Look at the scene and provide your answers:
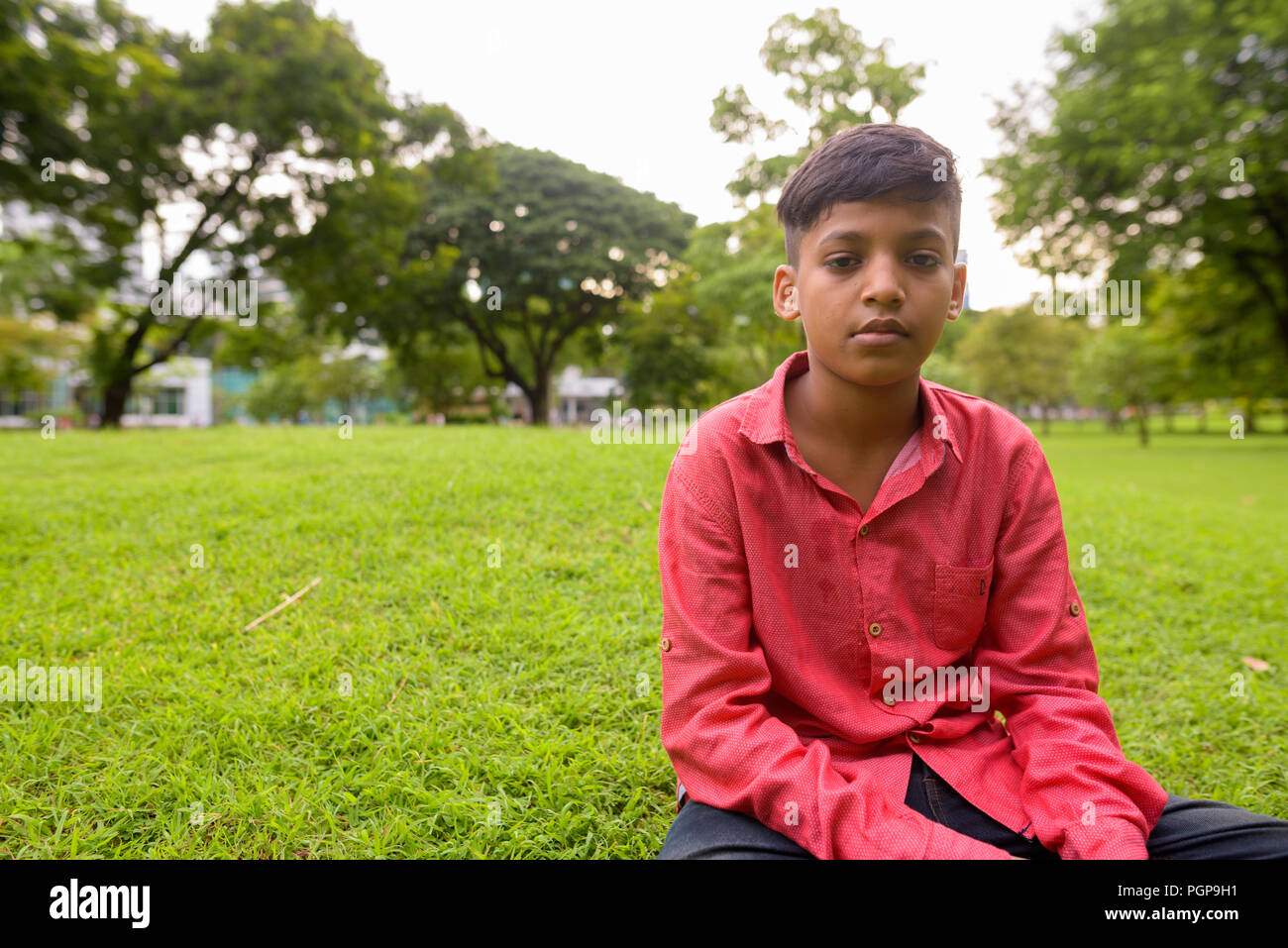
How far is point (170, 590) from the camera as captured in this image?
3.91 m

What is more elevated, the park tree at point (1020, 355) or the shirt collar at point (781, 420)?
the park tree at point (1020, 355)

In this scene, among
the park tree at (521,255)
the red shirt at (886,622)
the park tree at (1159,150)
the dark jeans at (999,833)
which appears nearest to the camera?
the dark jeans at (999,833)

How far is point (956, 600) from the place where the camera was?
162 cm

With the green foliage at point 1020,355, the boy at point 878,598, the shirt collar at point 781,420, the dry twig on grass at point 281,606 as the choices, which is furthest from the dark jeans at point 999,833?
the green foliage at point 1020,355

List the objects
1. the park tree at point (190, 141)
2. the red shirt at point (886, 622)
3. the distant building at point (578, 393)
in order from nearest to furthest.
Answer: the red shirt at point (886, 622)
the park tree at point (190, 141)
the distant building at point (578, 393)

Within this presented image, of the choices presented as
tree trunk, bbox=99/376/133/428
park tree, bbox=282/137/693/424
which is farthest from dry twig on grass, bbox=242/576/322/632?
park tree, bbox=282/137/693/424

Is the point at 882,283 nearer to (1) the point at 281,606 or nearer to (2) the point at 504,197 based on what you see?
(1) the point at 281,606

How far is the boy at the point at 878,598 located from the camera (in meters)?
1.39

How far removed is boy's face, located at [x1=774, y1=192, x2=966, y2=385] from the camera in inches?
58.9

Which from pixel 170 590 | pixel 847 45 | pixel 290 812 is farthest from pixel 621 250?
pixel 290 812

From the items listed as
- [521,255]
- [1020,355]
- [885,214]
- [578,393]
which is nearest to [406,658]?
[885,214]

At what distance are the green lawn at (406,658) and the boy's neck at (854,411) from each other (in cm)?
140

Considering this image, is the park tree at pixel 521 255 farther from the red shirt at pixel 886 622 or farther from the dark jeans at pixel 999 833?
the dark jeans at pixel 999 833
